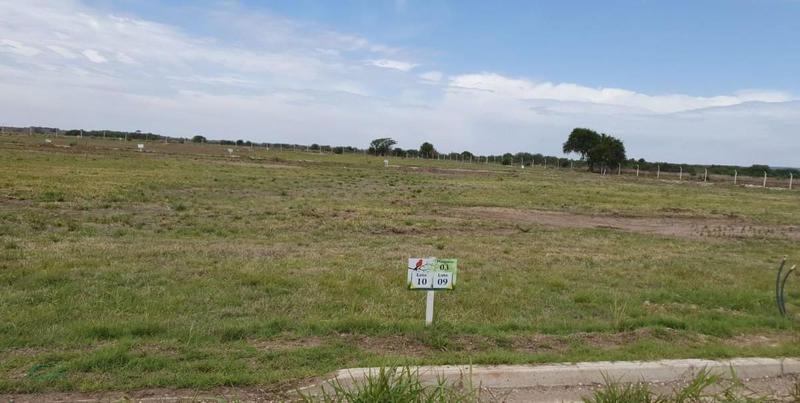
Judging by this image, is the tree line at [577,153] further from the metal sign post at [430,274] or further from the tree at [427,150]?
the metal sign post at [430,274]

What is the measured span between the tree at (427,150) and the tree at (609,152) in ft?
133

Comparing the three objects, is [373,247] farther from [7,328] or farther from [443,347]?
[7,328]

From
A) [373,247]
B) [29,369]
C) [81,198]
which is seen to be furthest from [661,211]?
[29,369]

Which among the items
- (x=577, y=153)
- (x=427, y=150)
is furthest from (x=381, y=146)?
(x=577, y=153)

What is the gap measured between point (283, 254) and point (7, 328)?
4.63m

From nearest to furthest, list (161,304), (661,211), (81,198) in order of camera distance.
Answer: (161,304) < (81,198) < (661,211)

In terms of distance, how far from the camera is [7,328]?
5328 mm

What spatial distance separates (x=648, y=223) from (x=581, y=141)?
5936cm

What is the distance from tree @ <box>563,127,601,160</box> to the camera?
7244 centimetres

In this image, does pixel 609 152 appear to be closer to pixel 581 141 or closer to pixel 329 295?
pixel 581 141

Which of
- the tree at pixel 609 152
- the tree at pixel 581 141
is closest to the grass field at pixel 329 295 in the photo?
the tree at pixel 609 152

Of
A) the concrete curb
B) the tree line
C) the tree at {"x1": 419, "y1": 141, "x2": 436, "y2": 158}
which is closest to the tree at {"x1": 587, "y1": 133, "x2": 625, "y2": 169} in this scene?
the tree line

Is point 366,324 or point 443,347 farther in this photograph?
point 366,324

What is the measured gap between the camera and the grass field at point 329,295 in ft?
16.3
